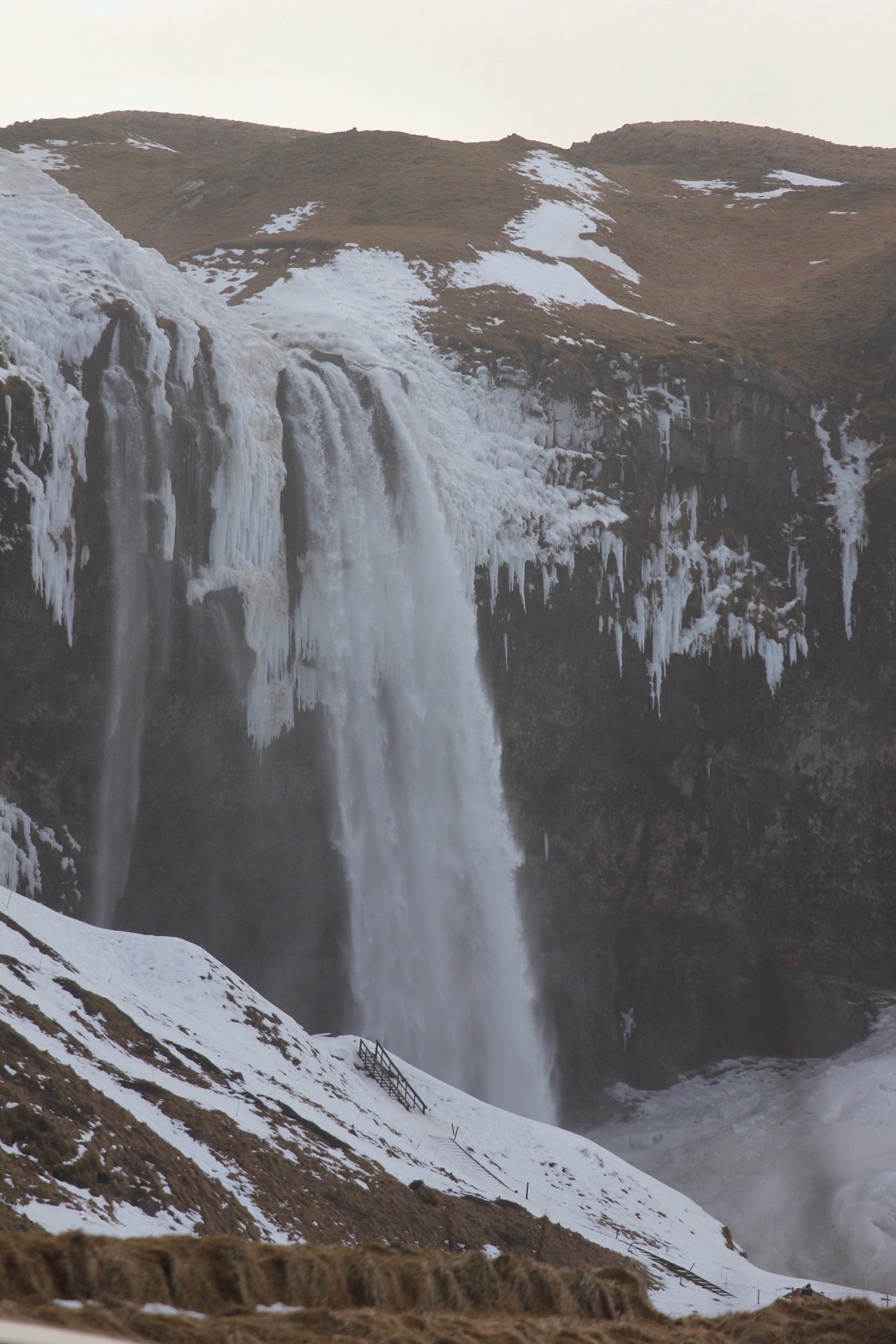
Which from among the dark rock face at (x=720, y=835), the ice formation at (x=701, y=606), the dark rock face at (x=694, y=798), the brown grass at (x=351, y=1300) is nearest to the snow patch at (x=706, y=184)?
the dark rock face at (x=694, y=798)

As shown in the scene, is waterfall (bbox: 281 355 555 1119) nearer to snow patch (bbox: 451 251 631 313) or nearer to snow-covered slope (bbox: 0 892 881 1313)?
snow-covered slope (bbox: 0 892 881 1313)

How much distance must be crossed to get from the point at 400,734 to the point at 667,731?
7922 millimetres

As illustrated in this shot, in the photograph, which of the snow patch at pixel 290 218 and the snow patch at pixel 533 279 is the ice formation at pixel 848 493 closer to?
the snow patch at pixel 533 279

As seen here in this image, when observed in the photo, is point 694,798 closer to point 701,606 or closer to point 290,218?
point 701,606

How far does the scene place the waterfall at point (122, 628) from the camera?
84.2ft

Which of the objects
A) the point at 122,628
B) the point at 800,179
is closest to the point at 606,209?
the point at 800,179

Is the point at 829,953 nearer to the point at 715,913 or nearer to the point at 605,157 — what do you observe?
the point at 715,913

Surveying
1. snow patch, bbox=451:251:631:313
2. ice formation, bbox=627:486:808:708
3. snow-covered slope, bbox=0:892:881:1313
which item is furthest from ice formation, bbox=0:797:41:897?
snow patch, bbox=451:251:631:313

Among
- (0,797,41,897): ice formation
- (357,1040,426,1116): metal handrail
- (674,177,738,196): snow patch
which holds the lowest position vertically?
(357,1040,426,1116): metal handrail

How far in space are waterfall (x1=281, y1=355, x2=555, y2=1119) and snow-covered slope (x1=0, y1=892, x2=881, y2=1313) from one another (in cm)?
795

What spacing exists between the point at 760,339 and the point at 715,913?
1738 cm

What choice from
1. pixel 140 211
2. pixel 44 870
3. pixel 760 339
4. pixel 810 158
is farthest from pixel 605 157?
pixel 44 870

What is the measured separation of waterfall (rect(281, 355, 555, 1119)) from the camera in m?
29.1

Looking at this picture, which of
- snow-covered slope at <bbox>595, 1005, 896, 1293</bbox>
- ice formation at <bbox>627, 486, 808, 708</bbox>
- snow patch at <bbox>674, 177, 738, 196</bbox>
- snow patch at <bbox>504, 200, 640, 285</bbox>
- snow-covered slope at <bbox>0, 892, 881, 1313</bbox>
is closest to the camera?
snow-covered slope at <bbox>0, 892, 881, 1313</bbox>
